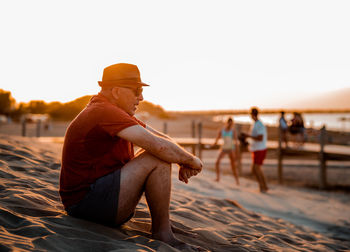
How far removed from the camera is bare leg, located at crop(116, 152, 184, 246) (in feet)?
8.42

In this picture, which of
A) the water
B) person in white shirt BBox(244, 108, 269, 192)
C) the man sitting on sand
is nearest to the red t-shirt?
the man sitting on sand

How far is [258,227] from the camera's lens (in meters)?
4.35

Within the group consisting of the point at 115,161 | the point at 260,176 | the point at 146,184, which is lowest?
the point at 260,176

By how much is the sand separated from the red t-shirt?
31cm

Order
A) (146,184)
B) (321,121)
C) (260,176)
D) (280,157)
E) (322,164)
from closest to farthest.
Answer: (146,184) < (260,176) < (322,164) < (280,157) < (321,121)

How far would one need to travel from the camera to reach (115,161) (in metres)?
2.70

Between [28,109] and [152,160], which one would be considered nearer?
[152,160]

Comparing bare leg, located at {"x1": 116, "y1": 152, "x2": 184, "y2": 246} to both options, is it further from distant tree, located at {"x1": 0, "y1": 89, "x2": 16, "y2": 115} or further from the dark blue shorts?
distant tree, located at {"x1": 0, "y1": 89, "x2": 16, "y2": 115}

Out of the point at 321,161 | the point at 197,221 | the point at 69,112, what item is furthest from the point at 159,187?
the point at 69,112

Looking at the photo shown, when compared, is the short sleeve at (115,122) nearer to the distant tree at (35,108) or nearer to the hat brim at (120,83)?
the hat brim at (120,83)

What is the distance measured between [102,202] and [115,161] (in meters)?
0.31

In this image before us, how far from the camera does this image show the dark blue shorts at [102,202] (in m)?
2.56

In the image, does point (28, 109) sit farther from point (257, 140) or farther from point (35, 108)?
point (257, 140)

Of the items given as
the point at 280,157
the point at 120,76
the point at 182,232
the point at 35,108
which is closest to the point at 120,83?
the point at 120,76
